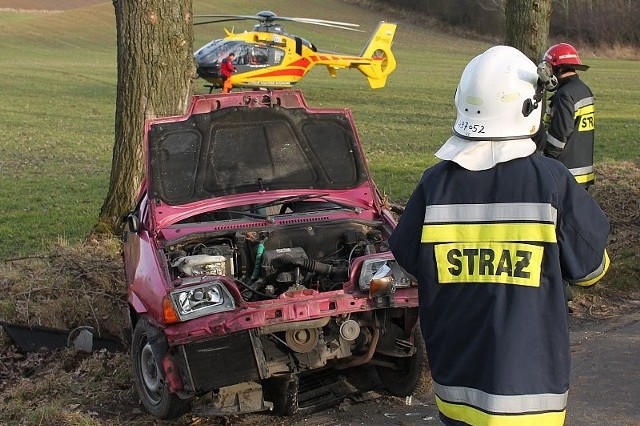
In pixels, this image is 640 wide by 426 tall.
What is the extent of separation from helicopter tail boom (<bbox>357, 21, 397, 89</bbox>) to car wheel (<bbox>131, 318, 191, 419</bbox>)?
2763cm

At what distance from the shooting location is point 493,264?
109 inches

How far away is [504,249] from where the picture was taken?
9.09 ft

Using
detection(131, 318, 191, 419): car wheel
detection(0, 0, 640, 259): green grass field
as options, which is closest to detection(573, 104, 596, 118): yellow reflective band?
detection(131, 318, 191, 419): car wheel

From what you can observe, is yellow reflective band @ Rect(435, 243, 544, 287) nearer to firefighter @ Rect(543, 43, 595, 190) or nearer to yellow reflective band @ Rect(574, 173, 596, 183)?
firefighter @ Rect(543, 43, 595, 190)

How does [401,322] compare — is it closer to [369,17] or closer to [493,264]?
[493,264]

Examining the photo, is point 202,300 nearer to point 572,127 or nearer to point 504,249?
point 504,249

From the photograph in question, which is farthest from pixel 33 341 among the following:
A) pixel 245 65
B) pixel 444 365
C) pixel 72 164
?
pixel 245 65

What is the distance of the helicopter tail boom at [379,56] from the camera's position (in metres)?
32.6

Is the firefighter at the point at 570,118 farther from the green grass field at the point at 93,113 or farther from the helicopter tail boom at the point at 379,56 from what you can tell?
the helicopter tail boom at the point at 379,56

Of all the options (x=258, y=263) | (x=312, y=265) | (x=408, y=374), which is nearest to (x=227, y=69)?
(x=258, y=263)

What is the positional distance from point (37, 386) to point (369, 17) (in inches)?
3267

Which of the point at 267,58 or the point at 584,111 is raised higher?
the point at 584,111

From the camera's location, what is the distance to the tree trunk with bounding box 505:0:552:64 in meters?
10.5

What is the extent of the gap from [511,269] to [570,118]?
4.69 meters
